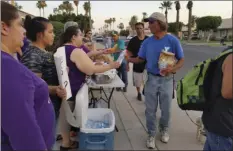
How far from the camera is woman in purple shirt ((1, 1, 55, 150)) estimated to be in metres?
1.13

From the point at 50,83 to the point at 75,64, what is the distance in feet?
1.26

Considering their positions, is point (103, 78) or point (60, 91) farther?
point (103, 78)

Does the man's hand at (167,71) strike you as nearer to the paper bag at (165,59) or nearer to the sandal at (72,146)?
the paper bag at (165,59)

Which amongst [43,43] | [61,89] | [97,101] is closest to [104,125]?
[61,89]

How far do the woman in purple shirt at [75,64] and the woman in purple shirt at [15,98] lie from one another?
1574 millimetres

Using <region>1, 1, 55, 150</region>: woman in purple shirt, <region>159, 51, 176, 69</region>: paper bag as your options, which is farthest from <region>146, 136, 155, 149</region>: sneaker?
<region>1, 1, 55, 150</region>: woman in purple shirt

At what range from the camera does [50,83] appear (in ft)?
9.27

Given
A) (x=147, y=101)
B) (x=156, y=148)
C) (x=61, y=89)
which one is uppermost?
(x=61, y=89)

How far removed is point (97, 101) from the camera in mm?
5016

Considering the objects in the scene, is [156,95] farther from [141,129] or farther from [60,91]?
[60,91]

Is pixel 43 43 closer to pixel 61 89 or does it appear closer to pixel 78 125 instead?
pixel 61 89

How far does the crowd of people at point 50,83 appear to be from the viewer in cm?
116

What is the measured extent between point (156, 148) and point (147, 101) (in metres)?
0.68

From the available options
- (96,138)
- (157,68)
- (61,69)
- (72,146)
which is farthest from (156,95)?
(61,69)
